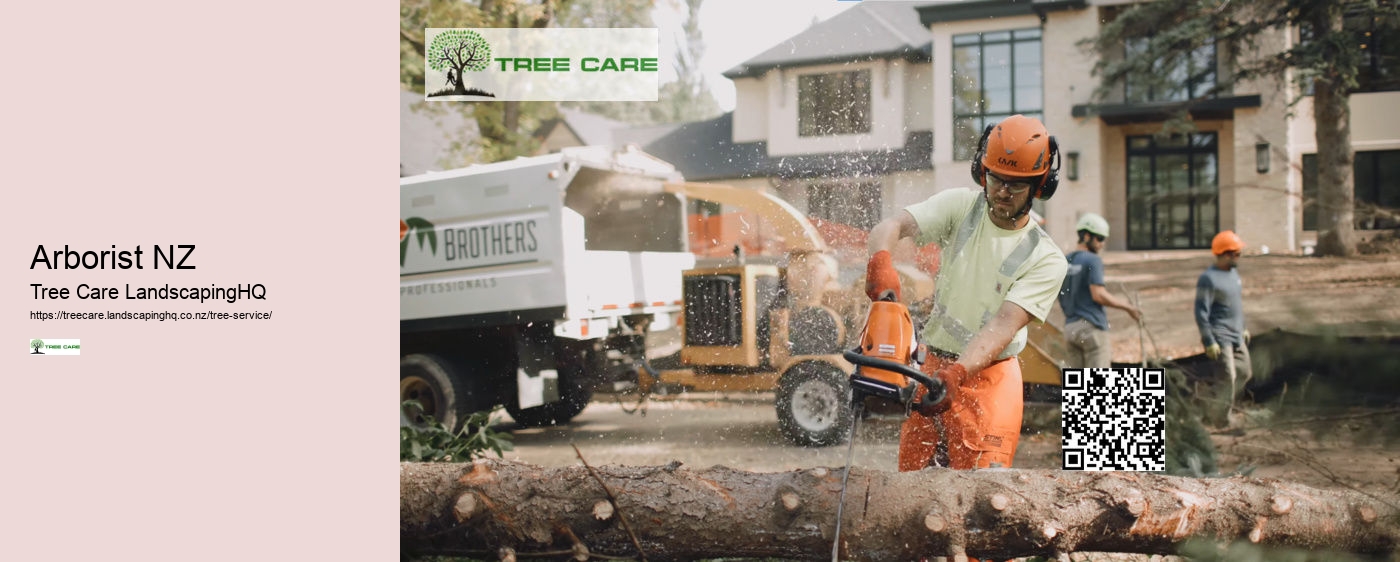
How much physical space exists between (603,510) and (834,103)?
3316mm

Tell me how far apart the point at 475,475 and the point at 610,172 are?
3970 mm

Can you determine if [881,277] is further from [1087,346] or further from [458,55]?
[1087,346]

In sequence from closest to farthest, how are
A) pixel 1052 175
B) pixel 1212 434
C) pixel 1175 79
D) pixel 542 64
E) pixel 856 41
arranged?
pixel 1052 175, pixel 1212 434, pixel 542 64, pixel 856 41, pixel 1175 79

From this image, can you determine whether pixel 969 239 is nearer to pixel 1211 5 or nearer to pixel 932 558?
pixel 932 558

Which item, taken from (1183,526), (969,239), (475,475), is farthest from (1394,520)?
(475,475)

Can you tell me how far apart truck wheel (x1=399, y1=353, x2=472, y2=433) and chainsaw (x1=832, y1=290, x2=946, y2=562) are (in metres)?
4.29

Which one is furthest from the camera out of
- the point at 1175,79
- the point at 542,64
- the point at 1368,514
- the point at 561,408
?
the point at 1175,79

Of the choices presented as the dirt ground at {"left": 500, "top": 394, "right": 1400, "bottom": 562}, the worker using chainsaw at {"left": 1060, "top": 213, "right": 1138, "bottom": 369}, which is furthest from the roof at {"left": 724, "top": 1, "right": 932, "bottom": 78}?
the dirt ground at {"left": 500, "top": 394, "right": 1400, "bottom": 562}

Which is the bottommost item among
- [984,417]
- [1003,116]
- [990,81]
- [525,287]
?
[984,417]

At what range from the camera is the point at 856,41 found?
512 centimetres

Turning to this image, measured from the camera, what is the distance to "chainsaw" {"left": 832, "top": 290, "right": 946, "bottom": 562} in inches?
88.1

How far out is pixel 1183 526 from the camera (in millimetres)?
2391

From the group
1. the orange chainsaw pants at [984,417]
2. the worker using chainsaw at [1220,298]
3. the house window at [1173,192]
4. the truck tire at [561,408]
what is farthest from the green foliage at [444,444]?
the house window at [1173,192]
